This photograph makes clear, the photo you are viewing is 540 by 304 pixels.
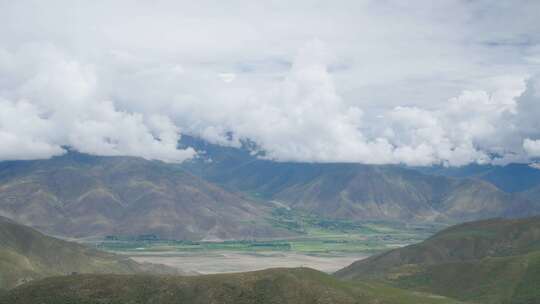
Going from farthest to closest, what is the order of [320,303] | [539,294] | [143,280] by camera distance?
[539,294] < [143,280] < [320,303]

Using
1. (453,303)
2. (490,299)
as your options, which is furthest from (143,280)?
(490,299)

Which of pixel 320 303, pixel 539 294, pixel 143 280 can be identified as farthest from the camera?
pixel 539 294

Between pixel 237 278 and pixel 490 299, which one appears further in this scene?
pixel 490 299

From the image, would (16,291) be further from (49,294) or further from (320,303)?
(320,303)

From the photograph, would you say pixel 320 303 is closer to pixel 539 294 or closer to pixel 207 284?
pixel 207 284

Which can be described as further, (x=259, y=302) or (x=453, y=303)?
(x=453, y=303)

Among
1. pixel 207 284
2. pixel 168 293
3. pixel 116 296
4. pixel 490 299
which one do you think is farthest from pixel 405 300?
pixel 116 296
